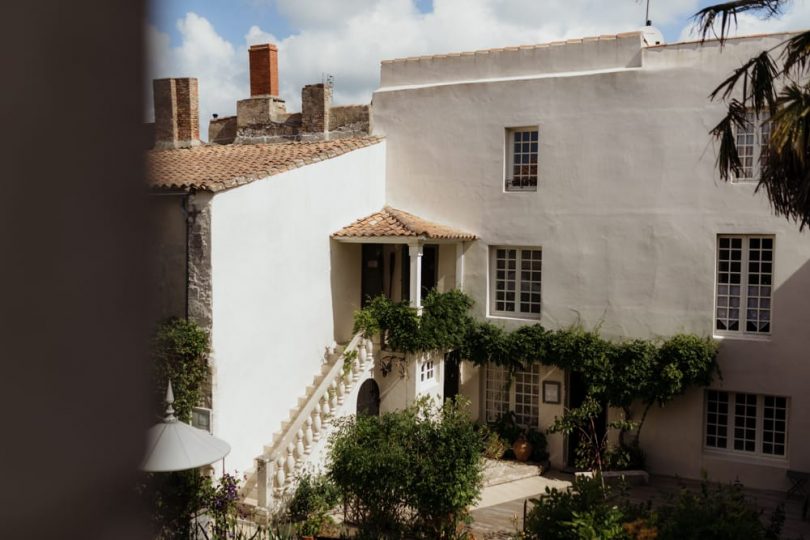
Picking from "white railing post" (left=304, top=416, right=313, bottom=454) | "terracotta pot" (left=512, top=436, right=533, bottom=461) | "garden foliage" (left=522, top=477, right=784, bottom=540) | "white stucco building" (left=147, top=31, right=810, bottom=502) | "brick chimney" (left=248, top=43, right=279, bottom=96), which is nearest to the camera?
"garden foliage" (left=522, top=477, right=784, bottom=540)

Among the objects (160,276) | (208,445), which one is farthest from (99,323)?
(208,445)

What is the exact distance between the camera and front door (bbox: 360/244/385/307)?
19.5m

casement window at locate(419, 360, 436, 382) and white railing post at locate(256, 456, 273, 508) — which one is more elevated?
casement window at locate(419, 360, 436, 382)

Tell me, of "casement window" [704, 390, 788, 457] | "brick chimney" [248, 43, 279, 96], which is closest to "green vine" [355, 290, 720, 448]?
"casement window" [704, 390, 788, 457]

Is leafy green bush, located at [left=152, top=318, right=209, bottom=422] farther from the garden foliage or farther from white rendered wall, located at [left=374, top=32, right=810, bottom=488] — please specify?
white rendered wall, located at [left=374, top=32, right=810, bottom=488]

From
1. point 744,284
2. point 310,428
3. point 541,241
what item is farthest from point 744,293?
point 310,428

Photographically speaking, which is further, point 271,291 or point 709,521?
point 271,291

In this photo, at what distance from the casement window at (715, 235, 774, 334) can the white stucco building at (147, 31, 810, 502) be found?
0.04 m

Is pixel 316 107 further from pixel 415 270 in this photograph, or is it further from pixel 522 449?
pixel 522 449

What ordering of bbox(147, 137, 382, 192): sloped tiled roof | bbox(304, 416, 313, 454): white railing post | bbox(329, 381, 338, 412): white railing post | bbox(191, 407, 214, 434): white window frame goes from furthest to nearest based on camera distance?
bbox(329, 381, 338, 412): white railing post → bbox(304, 416, 313, 454): white railing post → bbox(147, 137, 382, 192): sloped tiled roof → bbox(191, 407, 214, 434): white window frame

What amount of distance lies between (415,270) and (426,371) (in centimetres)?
267

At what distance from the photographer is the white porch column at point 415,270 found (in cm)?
1761

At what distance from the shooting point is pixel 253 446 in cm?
1513

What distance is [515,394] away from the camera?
63.4 ft
